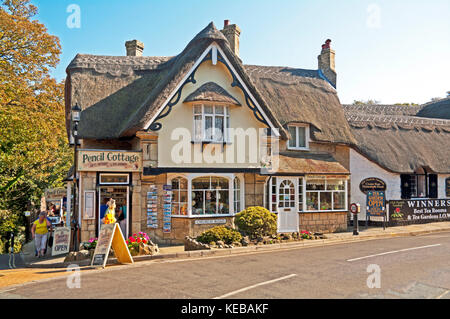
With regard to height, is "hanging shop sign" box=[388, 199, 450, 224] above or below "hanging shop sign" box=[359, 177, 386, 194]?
below

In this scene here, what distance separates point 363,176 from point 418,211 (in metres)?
3.52

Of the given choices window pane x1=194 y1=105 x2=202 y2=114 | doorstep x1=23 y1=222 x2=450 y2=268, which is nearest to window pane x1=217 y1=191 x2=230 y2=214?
doorstep x1=23 y1=222 x2=450 y2=268

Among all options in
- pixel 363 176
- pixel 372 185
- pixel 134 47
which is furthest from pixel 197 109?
pixel 372 185

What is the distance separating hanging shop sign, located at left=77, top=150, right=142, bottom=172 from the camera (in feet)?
51.4

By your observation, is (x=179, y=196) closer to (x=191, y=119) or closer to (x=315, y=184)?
(x=191, y=119)

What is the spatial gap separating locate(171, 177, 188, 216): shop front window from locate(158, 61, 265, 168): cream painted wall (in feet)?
2.92

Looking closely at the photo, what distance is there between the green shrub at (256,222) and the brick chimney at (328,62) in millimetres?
14148

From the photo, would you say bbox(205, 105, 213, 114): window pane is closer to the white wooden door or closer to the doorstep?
the white wooden door

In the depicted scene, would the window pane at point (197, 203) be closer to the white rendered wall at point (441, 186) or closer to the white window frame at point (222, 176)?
the white window frame at point (222, 176)
